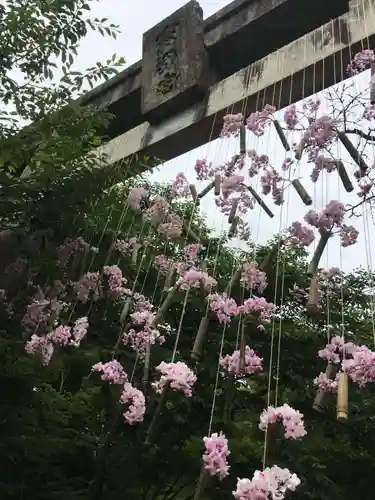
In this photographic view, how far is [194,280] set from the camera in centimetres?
297

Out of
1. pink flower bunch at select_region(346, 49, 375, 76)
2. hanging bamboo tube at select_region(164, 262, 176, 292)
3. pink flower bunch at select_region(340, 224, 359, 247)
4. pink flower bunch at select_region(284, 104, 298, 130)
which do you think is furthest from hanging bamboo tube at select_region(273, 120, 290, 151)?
hanging bamboo tube at select_region(164, 262, 176, 292)

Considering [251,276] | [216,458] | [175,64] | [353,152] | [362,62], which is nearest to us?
[216,458]

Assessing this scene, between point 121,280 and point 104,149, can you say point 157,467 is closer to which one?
point 121,280

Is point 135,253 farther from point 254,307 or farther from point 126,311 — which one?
point 254,307

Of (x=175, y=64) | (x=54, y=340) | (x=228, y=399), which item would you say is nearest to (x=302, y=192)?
(x=228, y=399)

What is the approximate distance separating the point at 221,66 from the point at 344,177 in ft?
5.00

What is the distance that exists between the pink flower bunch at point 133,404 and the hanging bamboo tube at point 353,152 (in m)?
1.41

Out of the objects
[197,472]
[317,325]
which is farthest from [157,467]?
[317,325]

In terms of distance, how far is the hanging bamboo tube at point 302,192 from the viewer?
2.73 metres

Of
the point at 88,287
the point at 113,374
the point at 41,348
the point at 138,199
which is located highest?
the point at 138,199

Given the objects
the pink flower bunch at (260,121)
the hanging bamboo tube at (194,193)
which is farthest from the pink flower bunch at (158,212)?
the pink flower bunch at (260,121)

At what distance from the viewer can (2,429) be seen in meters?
2.42

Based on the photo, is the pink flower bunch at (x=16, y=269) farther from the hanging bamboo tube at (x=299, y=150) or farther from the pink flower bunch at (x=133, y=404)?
the hanging bamboo tube at (x=299, y=150)

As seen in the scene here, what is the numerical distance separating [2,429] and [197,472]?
907 millimetres
